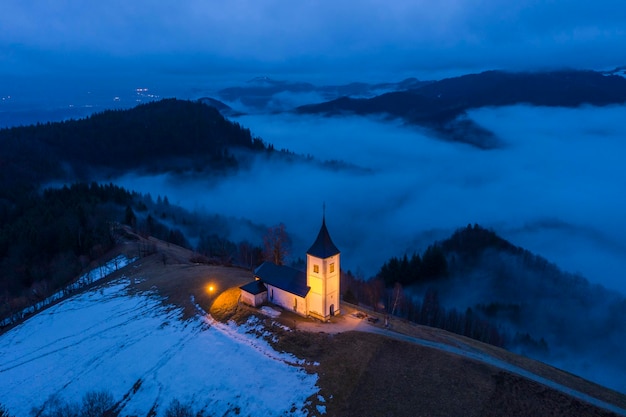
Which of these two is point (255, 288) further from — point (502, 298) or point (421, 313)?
point (502, 298)

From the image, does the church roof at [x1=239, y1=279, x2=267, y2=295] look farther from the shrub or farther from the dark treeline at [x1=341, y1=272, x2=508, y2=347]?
the dark treeline at [x1=341, y1=272, x2=508, y2=347]

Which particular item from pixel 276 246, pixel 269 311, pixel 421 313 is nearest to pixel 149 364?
pixel 269 311

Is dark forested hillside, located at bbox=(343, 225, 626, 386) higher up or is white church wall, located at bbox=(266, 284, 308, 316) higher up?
white church wall, located at bbox=(266, 284, 308, 316)

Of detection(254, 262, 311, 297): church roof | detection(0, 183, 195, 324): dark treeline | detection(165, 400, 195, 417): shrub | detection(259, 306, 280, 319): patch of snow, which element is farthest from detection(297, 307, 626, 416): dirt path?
detection(0, 183, 195, 324): dark treeline

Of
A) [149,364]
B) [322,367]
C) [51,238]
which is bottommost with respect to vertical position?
[51,238]

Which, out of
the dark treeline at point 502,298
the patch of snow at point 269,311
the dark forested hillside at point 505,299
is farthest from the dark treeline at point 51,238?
the dark forested hillside at point 505,299

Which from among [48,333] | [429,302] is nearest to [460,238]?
[429,302]

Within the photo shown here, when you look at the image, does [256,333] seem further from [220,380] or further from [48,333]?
[48,333]
